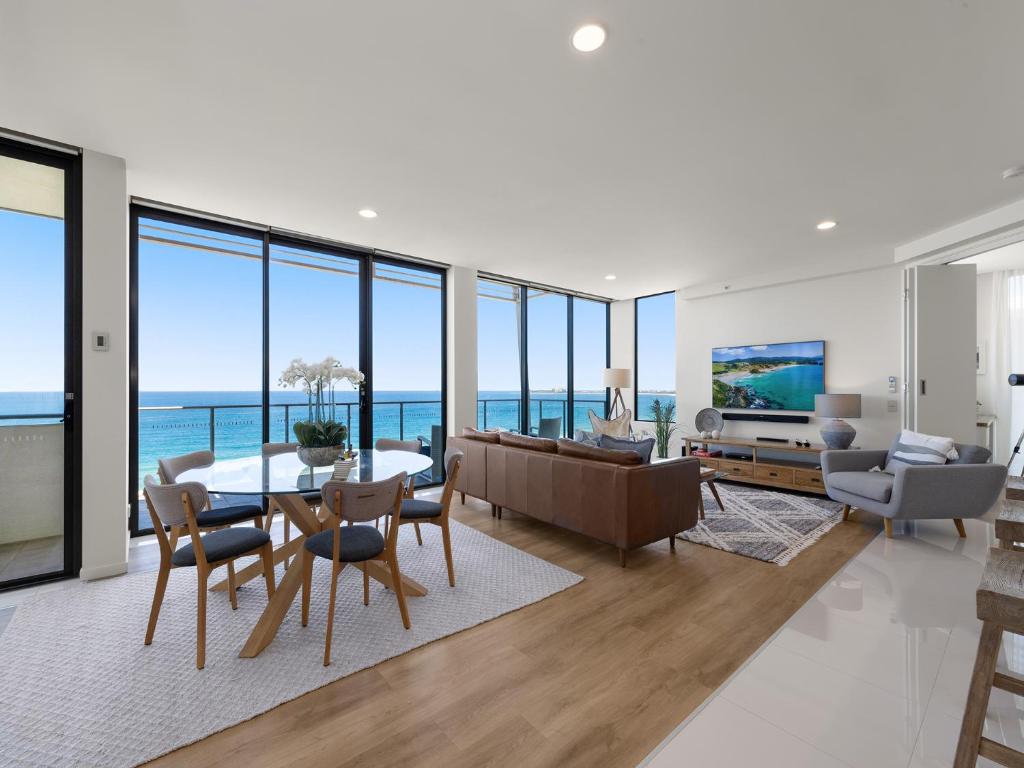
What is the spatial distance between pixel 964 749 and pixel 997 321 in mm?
6630

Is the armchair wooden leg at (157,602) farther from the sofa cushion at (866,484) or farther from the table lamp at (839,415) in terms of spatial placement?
the table lamp at (839,415)

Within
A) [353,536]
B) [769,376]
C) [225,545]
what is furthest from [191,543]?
[769,376]

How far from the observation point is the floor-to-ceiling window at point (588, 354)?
6902mm

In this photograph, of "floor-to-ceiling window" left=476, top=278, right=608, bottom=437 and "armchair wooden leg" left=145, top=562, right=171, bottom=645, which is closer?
"armchair wooden leg" left=145, top=562, right=171, bottom=645

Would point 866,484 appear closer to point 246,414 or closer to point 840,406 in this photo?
point 840,406

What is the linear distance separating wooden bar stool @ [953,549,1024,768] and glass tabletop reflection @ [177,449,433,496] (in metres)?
2.23

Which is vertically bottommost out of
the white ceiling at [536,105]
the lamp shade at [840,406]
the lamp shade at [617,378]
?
the lamp shade at [840,406]

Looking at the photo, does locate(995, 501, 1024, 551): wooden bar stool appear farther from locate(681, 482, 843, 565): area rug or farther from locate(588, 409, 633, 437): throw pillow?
locate(588, 409, 633, 437): throw pillow

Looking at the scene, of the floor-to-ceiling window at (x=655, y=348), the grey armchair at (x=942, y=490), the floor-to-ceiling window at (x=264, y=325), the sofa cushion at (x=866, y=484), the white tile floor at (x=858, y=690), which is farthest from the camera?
the floor-to-ceiling window at (x=655, y=348)

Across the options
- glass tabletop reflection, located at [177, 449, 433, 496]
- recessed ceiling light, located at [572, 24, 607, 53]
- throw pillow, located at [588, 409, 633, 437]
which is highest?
recessed ceiling light, located at [572, 24, 607, 53]

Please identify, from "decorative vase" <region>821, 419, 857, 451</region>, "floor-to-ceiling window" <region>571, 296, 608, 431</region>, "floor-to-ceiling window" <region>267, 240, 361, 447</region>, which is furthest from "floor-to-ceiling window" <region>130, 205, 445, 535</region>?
"decorative vase" <region>821, 419, 857, 451</region>

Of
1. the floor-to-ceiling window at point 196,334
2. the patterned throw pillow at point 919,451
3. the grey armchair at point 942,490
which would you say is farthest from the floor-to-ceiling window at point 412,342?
the patterned throw pillow at point 919,451

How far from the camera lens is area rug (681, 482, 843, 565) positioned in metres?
3.37

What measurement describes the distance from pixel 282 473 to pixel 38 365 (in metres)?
1.80
